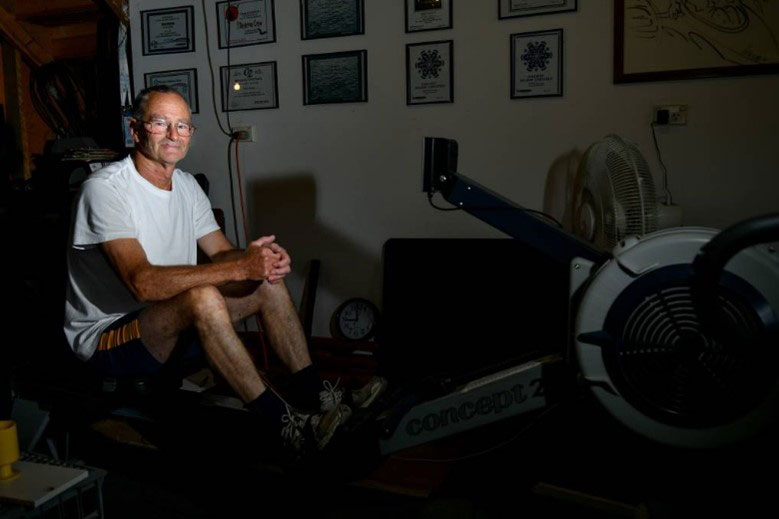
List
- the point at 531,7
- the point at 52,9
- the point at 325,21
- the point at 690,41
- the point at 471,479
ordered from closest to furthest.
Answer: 1. the point at 471,479
2. the point at 690,41
3. the point at 531,7
4. the point at 325,21
5. the point at 52,9

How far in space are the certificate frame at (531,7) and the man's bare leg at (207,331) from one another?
1.76 metres

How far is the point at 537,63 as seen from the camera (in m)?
2.67

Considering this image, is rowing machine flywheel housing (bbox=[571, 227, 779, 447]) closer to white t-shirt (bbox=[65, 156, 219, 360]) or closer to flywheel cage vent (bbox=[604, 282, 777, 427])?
flywheel cage vent (bbox=[604, 282, 777, 427])

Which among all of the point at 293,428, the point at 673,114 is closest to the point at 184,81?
the point at 293,428

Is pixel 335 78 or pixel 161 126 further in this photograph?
pixel 335 78

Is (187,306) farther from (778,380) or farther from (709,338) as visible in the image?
(778,380)

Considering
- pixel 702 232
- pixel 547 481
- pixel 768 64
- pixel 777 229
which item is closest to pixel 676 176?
pixel 768 64

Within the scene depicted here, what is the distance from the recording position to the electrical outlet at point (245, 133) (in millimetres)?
3178

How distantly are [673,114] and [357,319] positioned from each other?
165 cm

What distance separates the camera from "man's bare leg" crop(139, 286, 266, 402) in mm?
1756

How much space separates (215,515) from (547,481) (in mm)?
939

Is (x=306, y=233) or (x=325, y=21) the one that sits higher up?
(x=325, y=21)

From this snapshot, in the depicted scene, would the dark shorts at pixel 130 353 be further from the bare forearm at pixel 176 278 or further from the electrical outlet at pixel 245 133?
the electrical outlet at pixel 245 133

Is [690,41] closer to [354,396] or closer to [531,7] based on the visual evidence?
[531,7]
